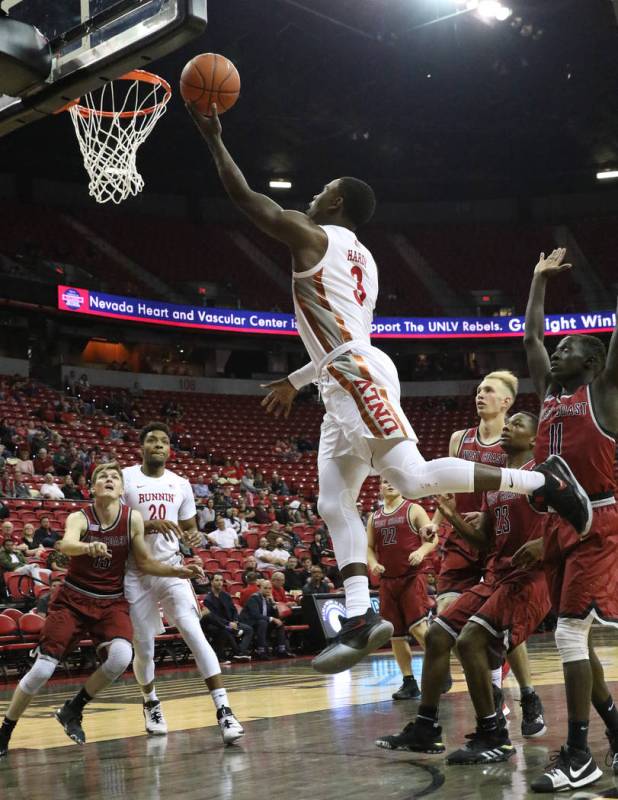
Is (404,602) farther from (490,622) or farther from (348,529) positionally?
(348,529)

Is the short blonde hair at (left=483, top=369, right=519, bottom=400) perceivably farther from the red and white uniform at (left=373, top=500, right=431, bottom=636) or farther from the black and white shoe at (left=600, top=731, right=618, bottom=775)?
the red and white uniform at (left=373, top=500, right=431, bottom=636)

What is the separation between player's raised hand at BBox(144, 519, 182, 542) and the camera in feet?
21.9

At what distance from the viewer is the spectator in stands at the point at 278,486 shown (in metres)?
24.1

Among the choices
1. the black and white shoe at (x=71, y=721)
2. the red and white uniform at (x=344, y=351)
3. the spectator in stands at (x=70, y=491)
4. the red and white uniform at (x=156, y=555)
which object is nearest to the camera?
the red and white uniform at (x=344, y=351)

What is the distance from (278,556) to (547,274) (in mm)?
11978

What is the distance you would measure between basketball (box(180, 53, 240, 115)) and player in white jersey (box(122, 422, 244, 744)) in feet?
9.56

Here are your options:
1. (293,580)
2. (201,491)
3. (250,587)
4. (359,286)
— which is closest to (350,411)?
(359,286)

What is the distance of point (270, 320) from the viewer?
101ft

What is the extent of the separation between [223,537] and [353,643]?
1367 centimetres

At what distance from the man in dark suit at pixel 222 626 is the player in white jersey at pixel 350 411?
9.00m

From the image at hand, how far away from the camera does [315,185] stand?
33906 millimetres

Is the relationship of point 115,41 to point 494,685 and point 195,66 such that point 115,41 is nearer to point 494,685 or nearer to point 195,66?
point 195,66

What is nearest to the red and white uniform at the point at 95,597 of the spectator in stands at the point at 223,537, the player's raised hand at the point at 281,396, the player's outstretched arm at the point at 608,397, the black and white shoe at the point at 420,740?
the player's raised hand at the point at 281,396

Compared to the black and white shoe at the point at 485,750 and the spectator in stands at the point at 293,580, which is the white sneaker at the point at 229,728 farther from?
the spectator in stands at the point at 293,580
